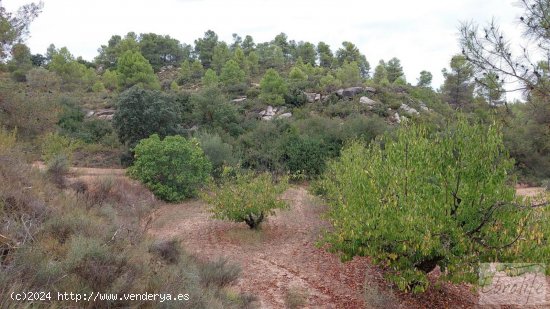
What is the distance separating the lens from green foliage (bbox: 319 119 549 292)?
5328mm

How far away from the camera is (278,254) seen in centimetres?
955

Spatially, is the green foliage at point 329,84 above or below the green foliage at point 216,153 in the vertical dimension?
above

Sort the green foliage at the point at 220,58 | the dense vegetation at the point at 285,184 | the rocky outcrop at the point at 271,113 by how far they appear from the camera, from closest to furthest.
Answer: the dense vegetation at the point at 285,184, the rocky outcrop at the point at 271,113, the green foliage at the point at 220,58

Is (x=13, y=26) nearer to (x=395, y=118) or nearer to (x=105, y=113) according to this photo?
(x=105, y=113)

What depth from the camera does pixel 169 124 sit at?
22625mm

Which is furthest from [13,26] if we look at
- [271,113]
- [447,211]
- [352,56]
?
[352,56]

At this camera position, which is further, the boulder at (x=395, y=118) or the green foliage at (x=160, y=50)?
the green foliage at (x=160, y=50)

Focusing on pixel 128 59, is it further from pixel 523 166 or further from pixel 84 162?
pixel 523 166

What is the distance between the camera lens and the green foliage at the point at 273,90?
33.0 m

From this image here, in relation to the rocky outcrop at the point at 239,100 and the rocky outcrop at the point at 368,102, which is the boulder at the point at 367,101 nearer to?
the rocky outcrop at the point at 368,102

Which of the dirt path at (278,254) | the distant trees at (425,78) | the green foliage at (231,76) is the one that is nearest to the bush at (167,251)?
the dirt path at (278,254)

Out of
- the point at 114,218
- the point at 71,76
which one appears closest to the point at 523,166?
the point at 114,218

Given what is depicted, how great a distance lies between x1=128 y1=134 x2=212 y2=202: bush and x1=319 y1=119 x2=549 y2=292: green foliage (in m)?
10.5

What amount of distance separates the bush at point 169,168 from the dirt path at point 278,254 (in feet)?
4.97
